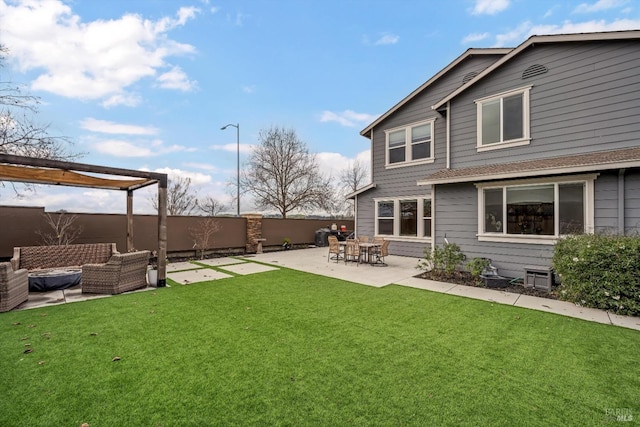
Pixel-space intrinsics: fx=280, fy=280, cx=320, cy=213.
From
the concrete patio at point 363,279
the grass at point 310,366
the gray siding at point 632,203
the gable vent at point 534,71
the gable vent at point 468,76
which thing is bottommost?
the concrete patio at point 363,279

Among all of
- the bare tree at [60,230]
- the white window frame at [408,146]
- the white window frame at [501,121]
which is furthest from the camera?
the white window frame at [408,146]

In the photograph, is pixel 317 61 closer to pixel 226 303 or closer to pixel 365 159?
pixel 226 303

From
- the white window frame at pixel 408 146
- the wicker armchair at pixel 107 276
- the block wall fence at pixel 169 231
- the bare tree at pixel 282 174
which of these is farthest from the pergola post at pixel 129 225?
the bare tree at pixel 282 174

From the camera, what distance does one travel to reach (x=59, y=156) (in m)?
9.28

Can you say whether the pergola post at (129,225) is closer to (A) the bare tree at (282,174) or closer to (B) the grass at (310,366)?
(B) the grass at (310,366)

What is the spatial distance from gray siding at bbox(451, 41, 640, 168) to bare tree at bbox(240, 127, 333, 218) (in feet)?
51.6

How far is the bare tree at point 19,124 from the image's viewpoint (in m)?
7.91

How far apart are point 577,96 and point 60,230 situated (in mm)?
15213

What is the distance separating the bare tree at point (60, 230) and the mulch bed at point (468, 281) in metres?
10.9

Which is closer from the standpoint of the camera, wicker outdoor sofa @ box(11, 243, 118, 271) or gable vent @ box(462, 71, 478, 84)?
wicker outdoor sofa @ box(11, 243, 118, 271)

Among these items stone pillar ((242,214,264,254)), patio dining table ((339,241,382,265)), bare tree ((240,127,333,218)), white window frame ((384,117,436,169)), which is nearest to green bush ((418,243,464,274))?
patio dining table ((339,241,382,265))

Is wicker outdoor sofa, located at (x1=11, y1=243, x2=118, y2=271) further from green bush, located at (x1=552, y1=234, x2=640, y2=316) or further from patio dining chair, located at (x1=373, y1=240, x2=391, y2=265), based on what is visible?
green bush, located at (x1=552, y1=234, x2=640, y2=316)

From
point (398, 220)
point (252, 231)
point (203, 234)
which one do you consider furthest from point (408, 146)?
point (203, 234)

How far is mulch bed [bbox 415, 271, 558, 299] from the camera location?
20.7 feet
